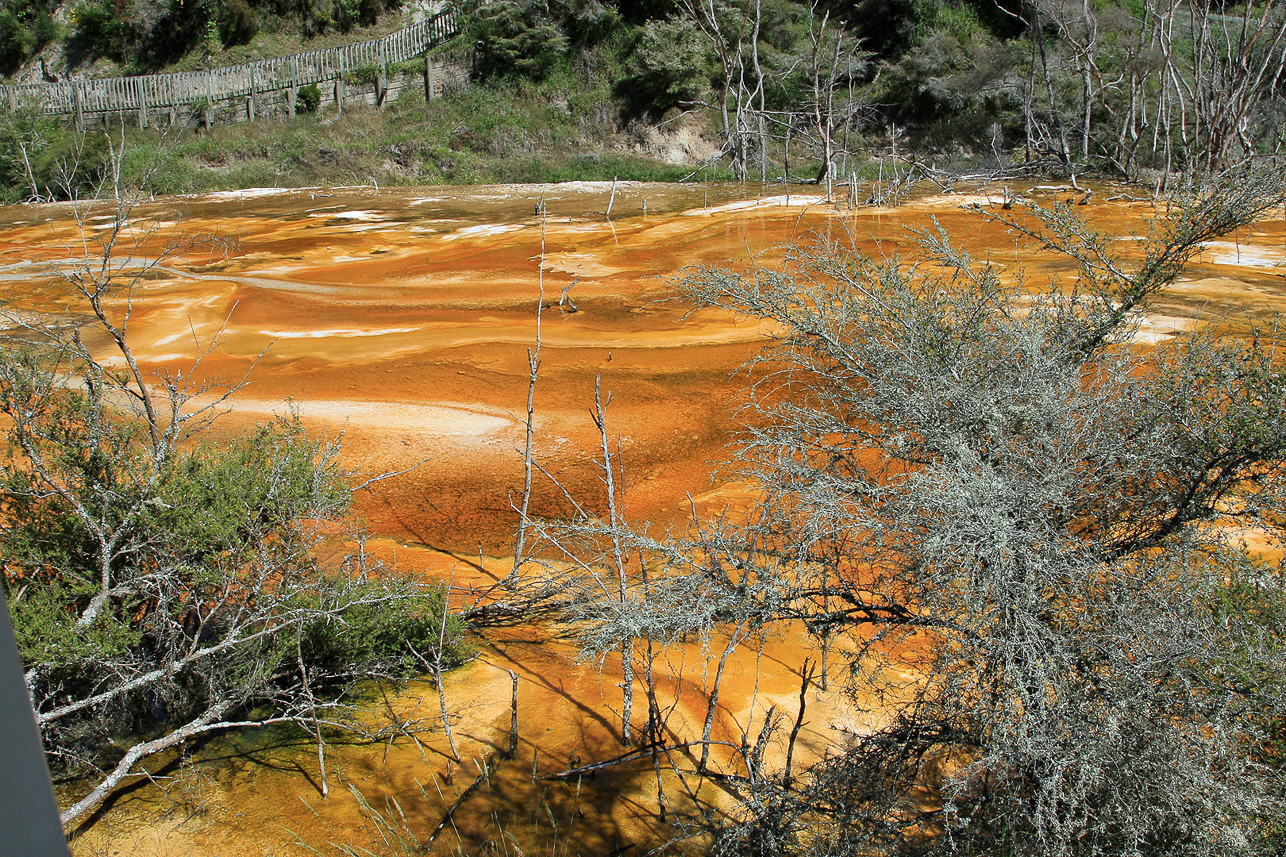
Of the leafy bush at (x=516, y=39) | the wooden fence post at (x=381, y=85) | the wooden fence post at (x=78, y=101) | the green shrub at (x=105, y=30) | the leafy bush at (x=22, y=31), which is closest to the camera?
the wooden fence post at (x=78, y=101)

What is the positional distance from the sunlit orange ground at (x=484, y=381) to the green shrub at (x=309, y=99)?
32.7 ft

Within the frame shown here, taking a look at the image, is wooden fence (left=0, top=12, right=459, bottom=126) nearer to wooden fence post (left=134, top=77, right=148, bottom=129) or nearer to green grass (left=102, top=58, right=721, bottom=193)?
wooden fence post (left=134, top=77, right=148, bottom=129)

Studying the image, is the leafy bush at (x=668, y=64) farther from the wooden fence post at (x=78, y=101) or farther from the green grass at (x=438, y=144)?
the wooden fence post at (x=78, y=101)

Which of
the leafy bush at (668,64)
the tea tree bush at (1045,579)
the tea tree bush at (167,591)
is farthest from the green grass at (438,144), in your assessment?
the tea tree bush at (1045,579)

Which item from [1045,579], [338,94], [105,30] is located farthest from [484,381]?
[105,30]

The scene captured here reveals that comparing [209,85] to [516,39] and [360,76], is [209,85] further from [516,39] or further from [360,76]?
[516,39]

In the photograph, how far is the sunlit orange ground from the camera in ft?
13.6

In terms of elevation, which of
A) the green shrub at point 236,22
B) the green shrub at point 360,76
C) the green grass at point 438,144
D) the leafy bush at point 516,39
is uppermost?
the green shrub at point 236,22

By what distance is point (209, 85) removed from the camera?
94.8 feet

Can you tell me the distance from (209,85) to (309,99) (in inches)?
124

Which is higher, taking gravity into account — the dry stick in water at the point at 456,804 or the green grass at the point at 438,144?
the green grass at the point at 438,144

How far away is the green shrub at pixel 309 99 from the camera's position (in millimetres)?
28891

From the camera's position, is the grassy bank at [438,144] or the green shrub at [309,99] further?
the green shrub at [309,99]

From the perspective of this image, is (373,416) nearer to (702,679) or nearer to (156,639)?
(156,639)
